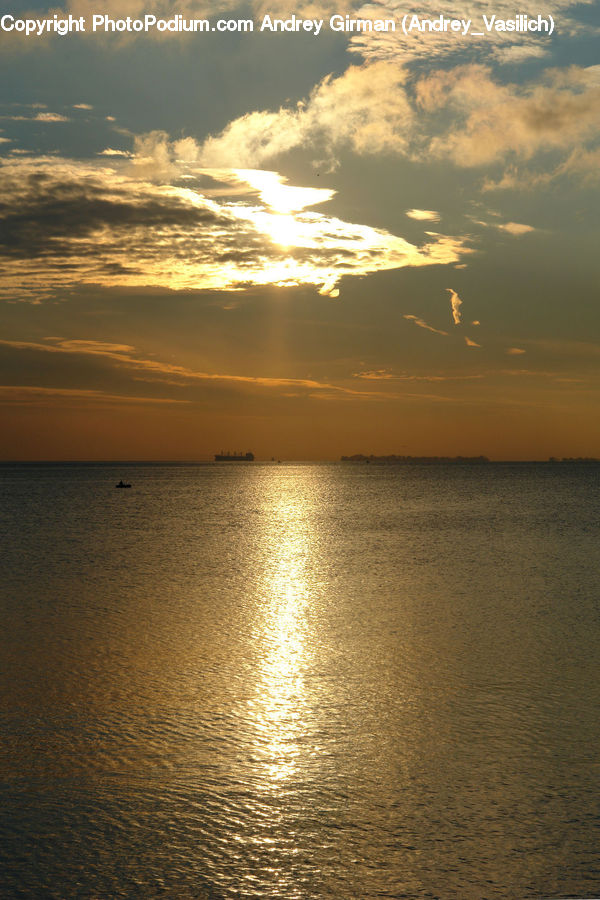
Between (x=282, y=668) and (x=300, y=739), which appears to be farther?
(x=282, y=668)

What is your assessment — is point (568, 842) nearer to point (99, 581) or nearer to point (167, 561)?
point (99, 581)

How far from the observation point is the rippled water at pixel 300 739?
377 inches

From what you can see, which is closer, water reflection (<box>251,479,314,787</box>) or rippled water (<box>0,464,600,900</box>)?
rippled water (<box>0,464,600,900</box>)

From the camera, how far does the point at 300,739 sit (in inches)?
546

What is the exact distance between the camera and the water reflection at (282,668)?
1325 centimetres

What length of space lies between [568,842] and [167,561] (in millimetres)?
34382

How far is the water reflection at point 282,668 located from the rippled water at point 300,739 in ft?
0.24

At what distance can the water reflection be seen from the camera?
13.2 metres

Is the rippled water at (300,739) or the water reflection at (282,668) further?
the water reflection at (282,668)

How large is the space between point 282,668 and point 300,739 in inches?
204

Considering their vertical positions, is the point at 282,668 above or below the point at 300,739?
below

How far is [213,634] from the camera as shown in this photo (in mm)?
23000

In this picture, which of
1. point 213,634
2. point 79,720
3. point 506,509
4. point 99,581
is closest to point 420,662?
point 213,634

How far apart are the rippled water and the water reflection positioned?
0.07 m
